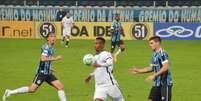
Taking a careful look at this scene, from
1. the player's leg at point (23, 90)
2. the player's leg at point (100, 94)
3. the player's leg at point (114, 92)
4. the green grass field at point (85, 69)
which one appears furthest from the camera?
the green grass field at point (85, 69)

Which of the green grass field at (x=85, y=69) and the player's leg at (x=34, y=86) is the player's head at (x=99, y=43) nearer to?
the player's leg at (x=34, y=86)

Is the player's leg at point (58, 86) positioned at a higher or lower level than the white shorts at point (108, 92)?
lower

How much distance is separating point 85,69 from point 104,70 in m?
12.1

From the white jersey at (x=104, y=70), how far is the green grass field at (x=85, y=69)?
4307 mm

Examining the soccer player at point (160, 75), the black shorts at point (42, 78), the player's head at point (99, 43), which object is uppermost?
the player's head at point (99, 43)

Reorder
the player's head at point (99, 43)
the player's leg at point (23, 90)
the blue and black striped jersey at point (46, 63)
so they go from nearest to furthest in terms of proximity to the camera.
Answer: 1. the player's head at point (99, 43)
2. the blue and black striped jersey at point (46, 63)
3. the player's leg at point (23, 90)

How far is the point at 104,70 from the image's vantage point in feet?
45.2

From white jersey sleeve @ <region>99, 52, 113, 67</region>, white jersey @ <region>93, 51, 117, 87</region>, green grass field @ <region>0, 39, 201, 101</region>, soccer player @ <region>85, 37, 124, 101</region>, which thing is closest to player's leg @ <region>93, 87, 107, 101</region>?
soccer player @ <region>85, 37, 124, 101</region>

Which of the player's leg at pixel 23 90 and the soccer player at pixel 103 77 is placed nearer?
the soccer player at pixel 103 77

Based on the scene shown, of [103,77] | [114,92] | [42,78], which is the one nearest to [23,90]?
[42,78]

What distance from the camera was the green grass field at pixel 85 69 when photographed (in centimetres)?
1912

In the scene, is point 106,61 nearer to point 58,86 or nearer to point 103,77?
point 103,77

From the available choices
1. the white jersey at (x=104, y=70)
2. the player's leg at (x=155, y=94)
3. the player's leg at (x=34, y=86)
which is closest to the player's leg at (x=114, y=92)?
the white jersey at (x=104, y=70)

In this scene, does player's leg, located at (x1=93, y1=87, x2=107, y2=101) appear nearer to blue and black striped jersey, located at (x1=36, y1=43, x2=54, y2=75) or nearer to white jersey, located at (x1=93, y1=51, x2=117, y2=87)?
white jersey, located at (x1=93, y1=51, x2=117, y2=87)
